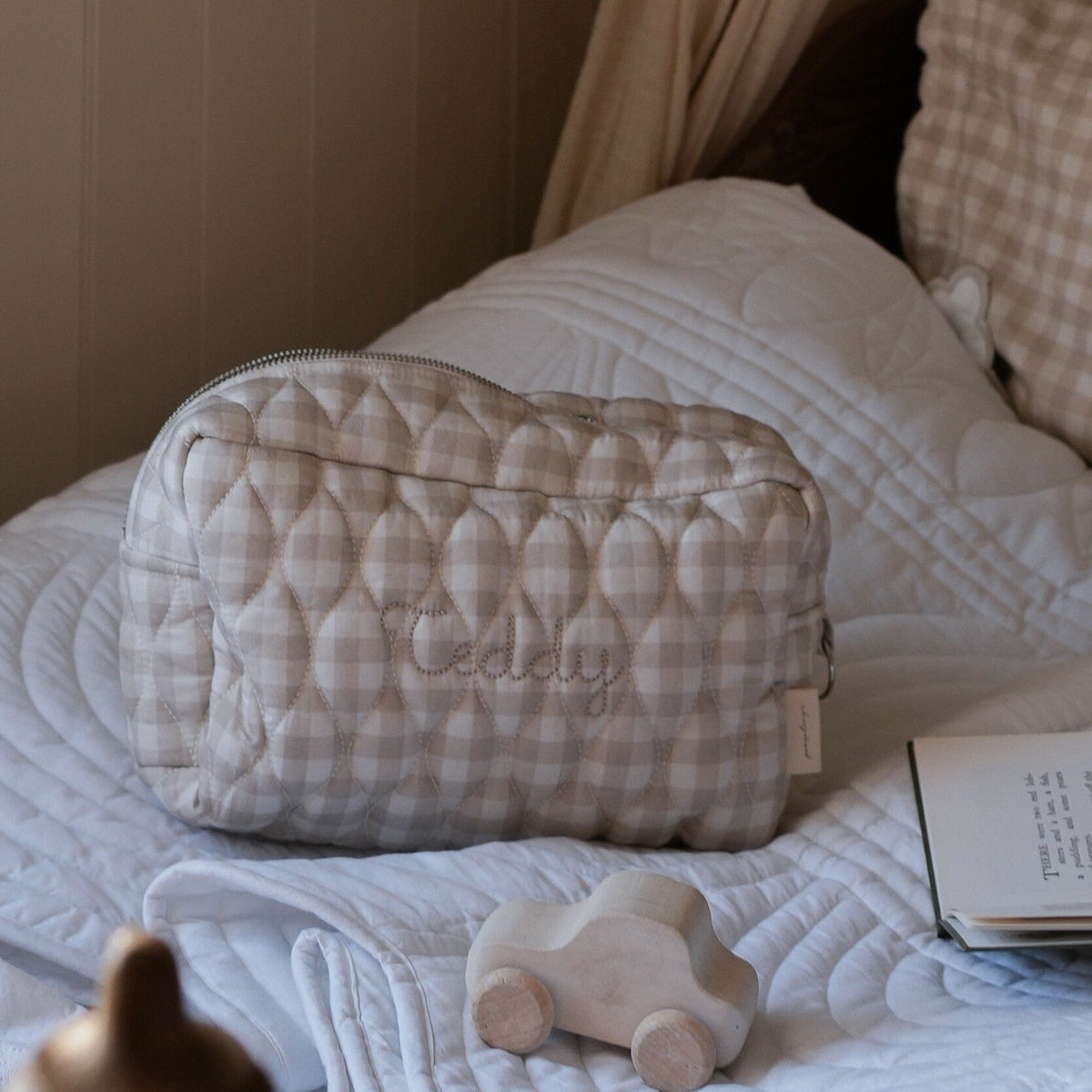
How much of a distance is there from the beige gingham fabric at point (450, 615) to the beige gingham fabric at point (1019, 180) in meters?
0.63

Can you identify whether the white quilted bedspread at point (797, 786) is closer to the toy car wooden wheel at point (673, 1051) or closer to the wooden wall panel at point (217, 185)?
the toy car wooden wheel at point (673, 1051)

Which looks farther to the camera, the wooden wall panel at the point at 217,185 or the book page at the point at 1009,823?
the wooden wall panel at the point at 217,185

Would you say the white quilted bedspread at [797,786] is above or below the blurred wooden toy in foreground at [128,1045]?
below

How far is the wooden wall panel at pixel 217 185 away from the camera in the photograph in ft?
4.02

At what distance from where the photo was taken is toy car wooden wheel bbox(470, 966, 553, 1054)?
58 cm

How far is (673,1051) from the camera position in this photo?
575mm

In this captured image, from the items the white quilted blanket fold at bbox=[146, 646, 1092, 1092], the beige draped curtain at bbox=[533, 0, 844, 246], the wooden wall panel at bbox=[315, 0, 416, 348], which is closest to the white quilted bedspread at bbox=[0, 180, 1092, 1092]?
the white quilted blanket fold at bbox=[146, 646, 1092, 1092]

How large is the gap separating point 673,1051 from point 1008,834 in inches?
10.4

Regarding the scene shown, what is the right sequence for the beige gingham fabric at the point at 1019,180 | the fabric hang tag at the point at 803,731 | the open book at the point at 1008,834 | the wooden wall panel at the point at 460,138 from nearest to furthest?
the open book at the point at 1008,834
the fabric hang tag at the point at 803,731
the beige gingham fabric at the point at 1019,180
the wooden wall panel at the point at 460,138

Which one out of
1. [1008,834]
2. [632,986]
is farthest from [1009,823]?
[632,986]

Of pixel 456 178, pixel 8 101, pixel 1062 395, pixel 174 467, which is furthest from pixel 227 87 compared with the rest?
pixel 1062 395

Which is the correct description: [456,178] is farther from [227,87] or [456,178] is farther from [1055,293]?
[1055,293]

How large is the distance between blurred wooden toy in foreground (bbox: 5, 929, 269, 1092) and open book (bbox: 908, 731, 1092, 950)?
532 mm

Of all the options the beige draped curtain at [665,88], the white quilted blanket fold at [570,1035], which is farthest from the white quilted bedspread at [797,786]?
the beige draped curtain at [665,88]
